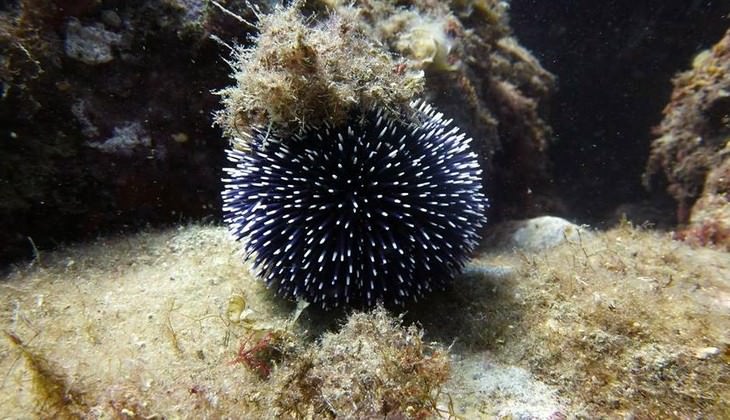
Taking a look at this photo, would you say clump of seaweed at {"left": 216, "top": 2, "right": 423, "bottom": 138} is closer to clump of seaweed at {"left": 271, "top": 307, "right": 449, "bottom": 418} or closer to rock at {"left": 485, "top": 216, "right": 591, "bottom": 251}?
clump of seaweed at {"left": 271, "top": 307, "right": 449, "bottom": 418}

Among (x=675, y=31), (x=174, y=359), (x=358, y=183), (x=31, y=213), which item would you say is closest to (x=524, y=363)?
(x=358, y=183)

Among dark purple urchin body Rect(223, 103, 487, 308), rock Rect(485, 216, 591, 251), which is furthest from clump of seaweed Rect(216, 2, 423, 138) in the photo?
rock Rect(485, 216, 591, 251)

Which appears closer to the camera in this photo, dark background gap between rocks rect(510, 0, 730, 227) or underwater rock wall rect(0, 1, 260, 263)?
underwater rock wall rect(0, 1, 260, 263)

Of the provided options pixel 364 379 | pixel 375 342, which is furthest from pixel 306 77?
pixel 364 379

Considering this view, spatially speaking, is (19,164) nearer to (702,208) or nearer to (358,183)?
(358,183)

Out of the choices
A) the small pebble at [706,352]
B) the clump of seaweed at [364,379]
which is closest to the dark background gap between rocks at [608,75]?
the small pebble at [706,352]

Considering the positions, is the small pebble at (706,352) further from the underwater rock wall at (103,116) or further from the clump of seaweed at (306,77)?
the underwater rock wall at (103,116)

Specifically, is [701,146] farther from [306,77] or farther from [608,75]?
[306,77]
